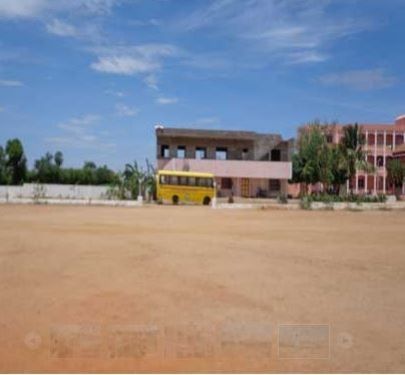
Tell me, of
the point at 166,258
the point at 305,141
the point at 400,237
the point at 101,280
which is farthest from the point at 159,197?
the point at 101,280

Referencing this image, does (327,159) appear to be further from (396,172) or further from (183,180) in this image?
(183,180)

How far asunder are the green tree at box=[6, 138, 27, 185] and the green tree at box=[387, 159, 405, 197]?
3824 centimetres

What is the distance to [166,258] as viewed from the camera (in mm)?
10445

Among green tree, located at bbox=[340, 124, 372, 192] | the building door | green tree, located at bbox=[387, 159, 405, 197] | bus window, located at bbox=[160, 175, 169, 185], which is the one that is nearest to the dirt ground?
bus window, located at bbox=[160, 175, 169, 185]

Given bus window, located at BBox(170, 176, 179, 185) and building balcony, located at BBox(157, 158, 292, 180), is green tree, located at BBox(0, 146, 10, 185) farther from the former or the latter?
bus window, located at BBox(170, 176, 179, 185)

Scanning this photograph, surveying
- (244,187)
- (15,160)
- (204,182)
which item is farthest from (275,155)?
(15,160)

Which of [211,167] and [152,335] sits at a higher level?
[211,167]

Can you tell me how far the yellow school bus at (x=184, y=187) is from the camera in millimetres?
35875

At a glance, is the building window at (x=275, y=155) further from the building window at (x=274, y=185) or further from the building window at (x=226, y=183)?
the building window at (x=226, y=183)

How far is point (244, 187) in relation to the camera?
46.3 m

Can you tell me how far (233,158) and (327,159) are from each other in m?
8.31

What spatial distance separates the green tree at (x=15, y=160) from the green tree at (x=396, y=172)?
3824 cm

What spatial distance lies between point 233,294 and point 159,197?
→ 28.7 m

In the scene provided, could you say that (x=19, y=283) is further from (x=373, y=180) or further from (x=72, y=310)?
(x=373, y=180)
